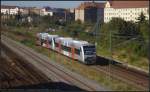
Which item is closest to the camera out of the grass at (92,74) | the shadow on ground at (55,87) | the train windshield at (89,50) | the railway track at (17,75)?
the shadow on ground at (55,87)

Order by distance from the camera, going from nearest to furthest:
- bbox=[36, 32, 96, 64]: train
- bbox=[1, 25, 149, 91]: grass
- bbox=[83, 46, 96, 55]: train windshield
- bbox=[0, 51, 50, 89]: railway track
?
bbox=[1, 25, 149, 91]: grass
bbox=[0, 51, 50, 89]: railway track
bbox=[83, 46, 96, 55]: train windshield
bbox=[36, 32, 96, 64]: train

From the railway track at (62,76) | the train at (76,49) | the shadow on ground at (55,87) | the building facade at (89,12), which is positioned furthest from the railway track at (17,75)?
the building facade at (89,12)

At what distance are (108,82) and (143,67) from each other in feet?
31.4

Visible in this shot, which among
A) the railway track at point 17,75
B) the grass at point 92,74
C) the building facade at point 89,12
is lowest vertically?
the railway track at point 17,75

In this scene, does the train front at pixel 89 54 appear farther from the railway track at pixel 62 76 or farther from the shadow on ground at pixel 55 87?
the shadow on ground at pixel 55 87

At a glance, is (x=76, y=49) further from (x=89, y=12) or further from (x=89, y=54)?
(x=89, y=12)

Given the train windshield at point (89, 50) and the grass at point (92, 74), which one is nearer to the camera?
the grass at point (92, 74)

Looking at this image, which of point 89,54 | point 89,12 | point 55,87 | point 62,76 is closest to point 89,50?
point 89,54

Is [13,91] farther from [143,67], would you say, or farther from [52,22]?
[52,22]

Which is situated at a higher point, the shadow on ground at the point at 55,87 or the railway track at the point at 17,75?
the shadow on ground at the point at 55,87

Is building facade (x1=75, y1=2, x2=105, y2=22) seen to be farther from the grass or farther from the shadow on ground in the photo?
the shadow on ground

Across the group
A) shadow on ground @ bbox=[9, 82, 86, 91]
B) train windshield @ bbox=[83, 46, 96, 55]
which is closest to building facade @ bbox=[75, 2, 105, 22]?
train windshield @ bbox=[83, 46, 96, 55]

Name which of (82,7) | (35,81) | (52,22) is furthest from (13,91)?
(82,7)

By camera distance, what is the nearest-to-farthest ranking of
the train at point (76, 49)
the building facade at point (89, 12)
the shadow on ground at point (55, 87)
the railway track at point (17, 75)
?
the shadow on ground at point (55, 87) → the railway track at point (17, 75) → the train at point (76, 49) → the building facade at point (89, 12)
